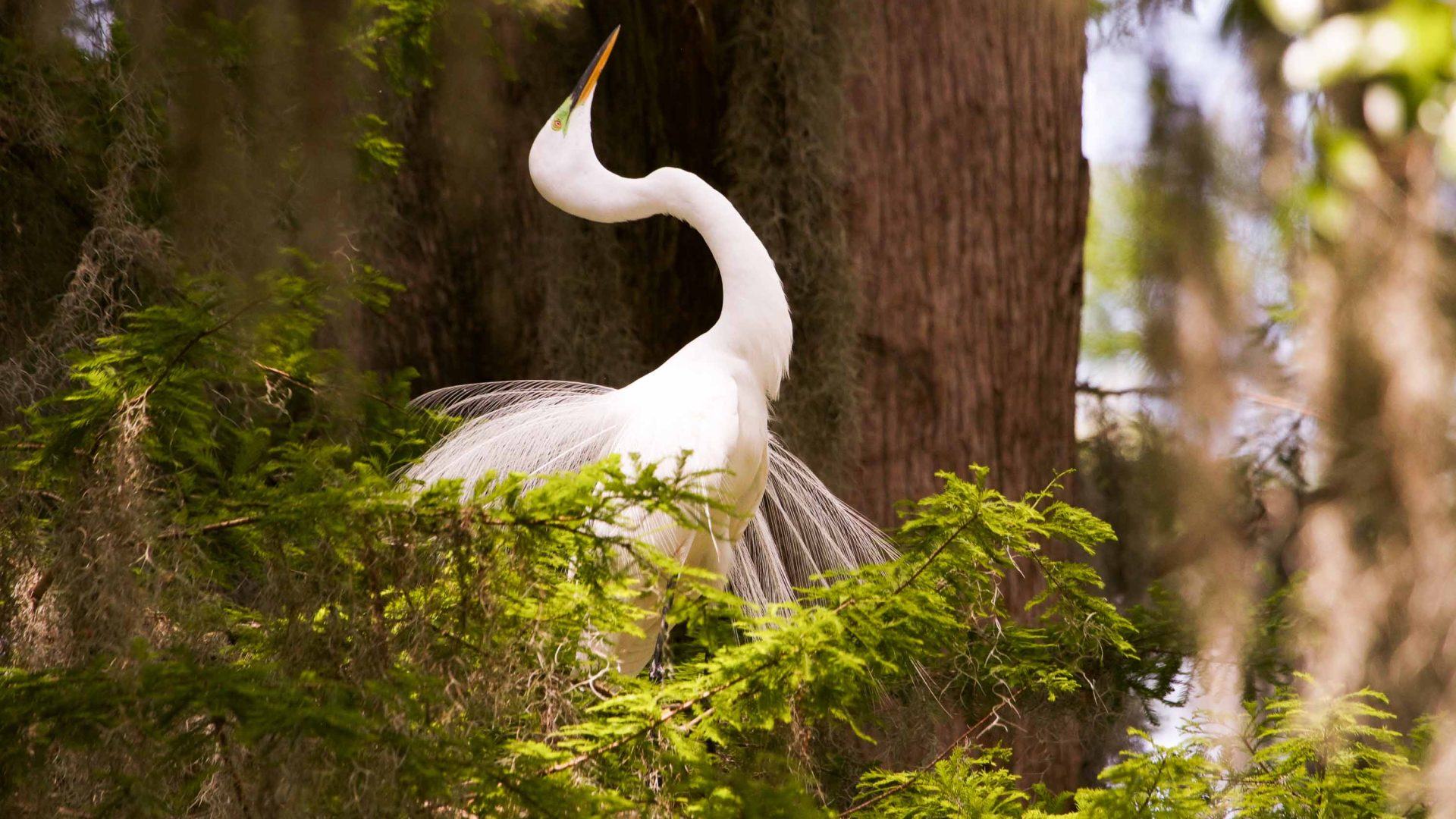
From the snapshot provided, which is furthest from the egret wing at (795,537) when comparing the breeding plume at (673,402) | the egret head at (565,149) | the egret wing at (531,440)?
the egret head at (565,149)

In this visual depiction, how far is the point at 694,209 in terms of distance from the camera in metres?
1.99

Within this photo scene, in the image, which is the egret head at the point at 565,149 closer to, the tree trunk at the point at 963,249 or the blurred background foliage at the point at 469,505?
the blurred background foliage at the point at 469,505

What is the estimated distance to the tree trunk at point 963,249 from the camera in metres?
2.96

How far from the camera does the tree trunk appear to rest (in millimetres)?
2959

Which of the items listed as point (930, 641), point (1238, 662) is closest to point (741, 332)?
point (930, 641)

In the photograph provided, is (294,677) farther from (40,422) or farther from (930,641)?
(930,641)

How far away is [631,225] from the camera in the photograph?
3047 millimetres

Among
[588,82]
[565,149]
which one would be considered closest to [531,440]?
[565,149]

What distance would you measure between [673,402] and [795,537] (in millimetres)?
640

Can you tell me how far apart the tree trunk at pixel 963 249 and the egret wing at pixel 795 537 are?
1.33 feet

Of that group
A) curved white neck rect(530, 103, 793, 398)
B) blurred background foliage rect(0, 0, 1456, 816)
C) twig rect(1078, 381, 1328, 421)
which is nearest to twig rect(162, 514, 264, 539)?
blurred background foliage rect(0, 0, 1456, 816)

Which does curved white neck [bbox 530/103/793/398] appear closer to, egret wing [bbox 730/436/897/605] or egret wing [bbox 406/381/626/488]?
egret wing [bbox 406/381/626/488]

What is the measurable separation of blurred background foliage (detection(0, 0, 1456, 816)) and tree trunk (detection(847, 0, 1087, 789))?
0.89 metres

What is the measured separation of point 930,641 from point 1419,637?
2.26 ft
